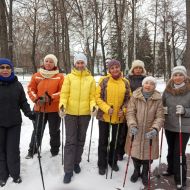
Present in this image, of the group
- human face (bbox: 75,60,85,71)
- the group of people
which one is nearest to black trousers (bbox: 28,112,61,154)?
the group of people

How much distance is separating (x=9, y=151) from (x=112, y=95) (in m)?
1.90

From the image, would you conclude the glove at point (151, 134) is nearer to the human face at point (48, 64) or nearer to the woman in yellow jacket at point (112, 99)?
the woman in yellow jacket at point (112, 99)

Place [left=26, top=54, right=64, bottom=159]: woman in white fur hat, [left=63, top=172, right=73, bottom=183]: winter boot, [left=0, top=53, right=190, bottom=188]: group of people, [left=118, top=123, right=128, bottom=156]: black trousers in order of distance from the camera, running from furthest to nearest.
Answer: [left=26, top=54, right=64, bottom=159]: woman in white fur hat < [left=118, top=123, right=128, bottom=156]: black trousers < [left=63, top=172, right=73, bottom=183]: winter boot < [left=0, top=53, right=190, bottom=188]: group of people

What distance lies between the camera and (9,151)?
459 cm

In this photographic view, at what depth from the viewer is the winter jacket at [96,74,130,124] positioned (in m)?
4.89

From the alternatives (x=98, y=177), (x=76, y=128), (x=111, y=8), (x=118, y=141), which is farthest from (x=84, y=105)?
(x=111, y=8)

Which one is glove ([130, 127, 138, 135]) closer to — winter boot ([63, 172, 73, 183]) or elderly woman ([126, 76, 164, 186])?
elderly woman ([126, 76, 164, 186])

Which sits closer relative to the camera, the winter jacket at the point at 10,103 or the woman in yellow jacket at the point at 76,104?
the winter jacket at the point at 10,103

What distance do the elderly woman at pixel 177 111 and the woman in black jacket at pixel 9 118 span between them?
2246 millimetres

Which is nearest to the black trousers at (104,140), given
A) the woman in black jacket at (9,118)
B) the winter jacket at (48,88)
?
the winter jacket at (48,88)

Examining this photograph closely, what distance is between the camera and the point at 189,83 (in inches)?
185

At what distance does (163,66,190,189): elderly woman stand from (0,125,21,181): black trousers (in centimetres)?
248

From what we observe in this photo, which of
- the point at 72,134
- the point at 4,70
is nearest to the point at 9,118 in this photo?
the point at 4,70

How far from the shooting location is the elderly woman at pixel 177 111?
4.61 metres
